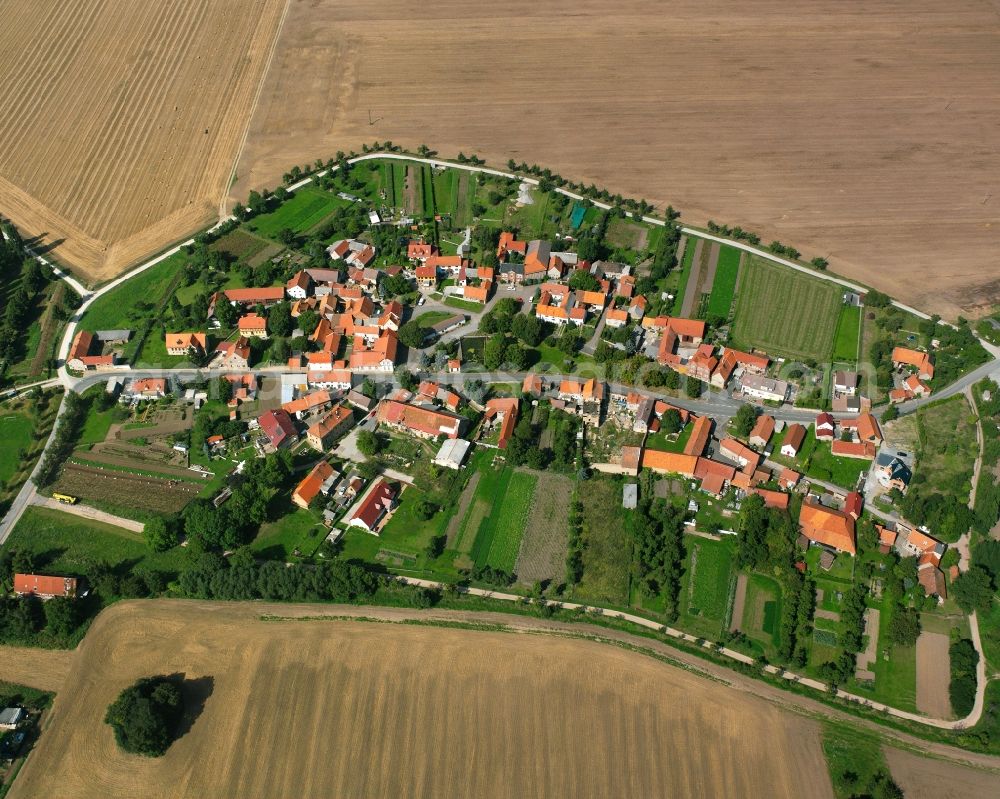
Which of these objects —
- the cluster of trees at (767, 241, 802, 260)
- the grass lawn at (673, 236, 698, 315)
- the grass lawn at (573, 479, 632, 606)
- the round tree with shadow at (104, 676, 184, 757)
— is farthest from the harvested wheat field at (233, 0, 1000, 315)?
the round tree with shadow at (104, 676, 184, 757)

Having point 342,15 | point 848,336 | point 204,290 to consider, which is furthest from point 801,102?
point 204,290

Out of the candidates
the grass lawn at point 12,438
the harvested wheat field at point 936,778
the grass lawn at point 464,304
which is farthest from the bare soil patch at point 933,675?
the grass lawn at point 12,438

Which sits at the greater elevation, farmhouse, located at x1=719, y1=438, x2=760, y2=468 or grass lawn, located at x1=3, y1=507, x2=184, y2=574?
farmhouse, located at x1=719, y1=438, x2=760, y2=468

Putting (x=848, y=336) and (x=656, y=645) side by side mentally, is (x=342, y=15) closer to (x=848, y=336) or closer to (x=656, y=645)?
(x=848, y=336)

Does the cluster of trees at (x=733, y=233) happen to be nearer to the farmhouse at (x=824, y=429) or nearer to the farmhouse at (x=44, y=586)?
the farmhouse at (x=824, y=429)

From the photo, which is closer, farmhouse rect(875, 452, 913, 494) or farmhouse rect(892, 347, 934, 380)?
farmhouse rect(875, 452, 913, 494)

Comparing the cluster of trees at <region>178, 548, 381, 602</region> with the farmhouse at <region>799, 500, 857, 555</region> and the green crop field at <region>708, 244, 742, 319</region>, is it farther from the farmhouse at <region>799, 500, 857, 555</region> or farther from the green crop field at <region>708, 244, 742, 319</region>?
the green crop field at <region>708, 244, 742, 319</region>

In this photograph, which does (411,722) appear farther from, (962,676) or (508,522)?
(962,676)
